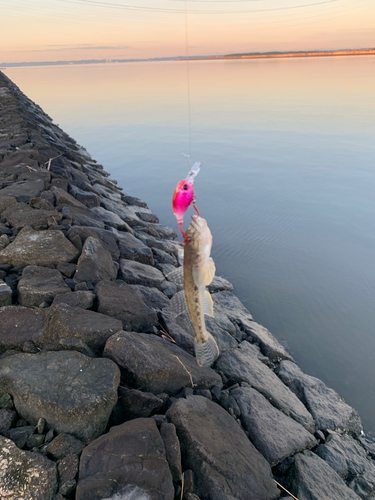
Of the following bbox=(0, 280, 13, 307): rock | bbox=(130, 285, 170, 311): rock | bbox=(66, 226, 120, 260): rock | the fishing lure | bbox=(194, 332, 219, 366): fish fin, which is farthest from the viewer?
bbox=(66, 226, 120, 260): rock

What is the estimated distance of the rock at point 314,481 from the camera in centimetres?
310

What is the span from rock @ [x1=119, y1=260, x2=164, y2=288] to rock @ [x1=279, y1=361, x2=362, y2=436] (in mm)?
2188

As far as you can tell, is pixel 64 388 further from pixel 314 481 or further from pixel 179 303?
pixel 314 481

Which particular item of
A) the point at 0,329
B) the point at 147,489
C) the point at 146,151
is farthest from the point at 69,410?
the point at 146,151

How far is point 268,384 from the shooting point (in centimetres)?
434

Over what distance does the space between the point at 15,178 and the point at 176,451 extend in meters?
6.71

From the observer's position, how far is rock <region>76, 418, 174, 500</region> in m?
2.42

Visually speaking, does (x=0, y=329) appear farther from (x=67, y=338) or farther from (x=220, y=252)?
(x=220, y=252)

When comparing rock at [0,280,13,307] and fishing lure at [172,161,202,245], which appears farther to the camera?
rock at [0,280,13,307]

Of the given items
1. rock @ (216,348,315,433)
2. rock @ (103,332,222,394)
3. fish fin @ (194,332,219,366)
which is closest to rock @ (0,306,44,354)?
rock @ (103,332,222,394)

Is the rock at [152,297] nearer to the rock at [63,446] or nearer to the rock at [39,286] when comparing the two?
the rock at [39,286]

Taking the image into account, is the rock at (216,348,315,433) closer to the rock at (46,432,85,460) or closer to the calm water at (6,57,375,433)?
the calm water at (6,57,375,433)

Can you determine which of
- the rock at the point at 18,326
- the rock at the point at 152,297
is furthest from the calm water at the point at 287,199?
the rock at the point at 18,326

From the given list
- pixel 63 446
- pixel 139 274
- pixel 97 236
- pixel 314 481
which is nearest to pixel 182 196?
pixel 63 446
